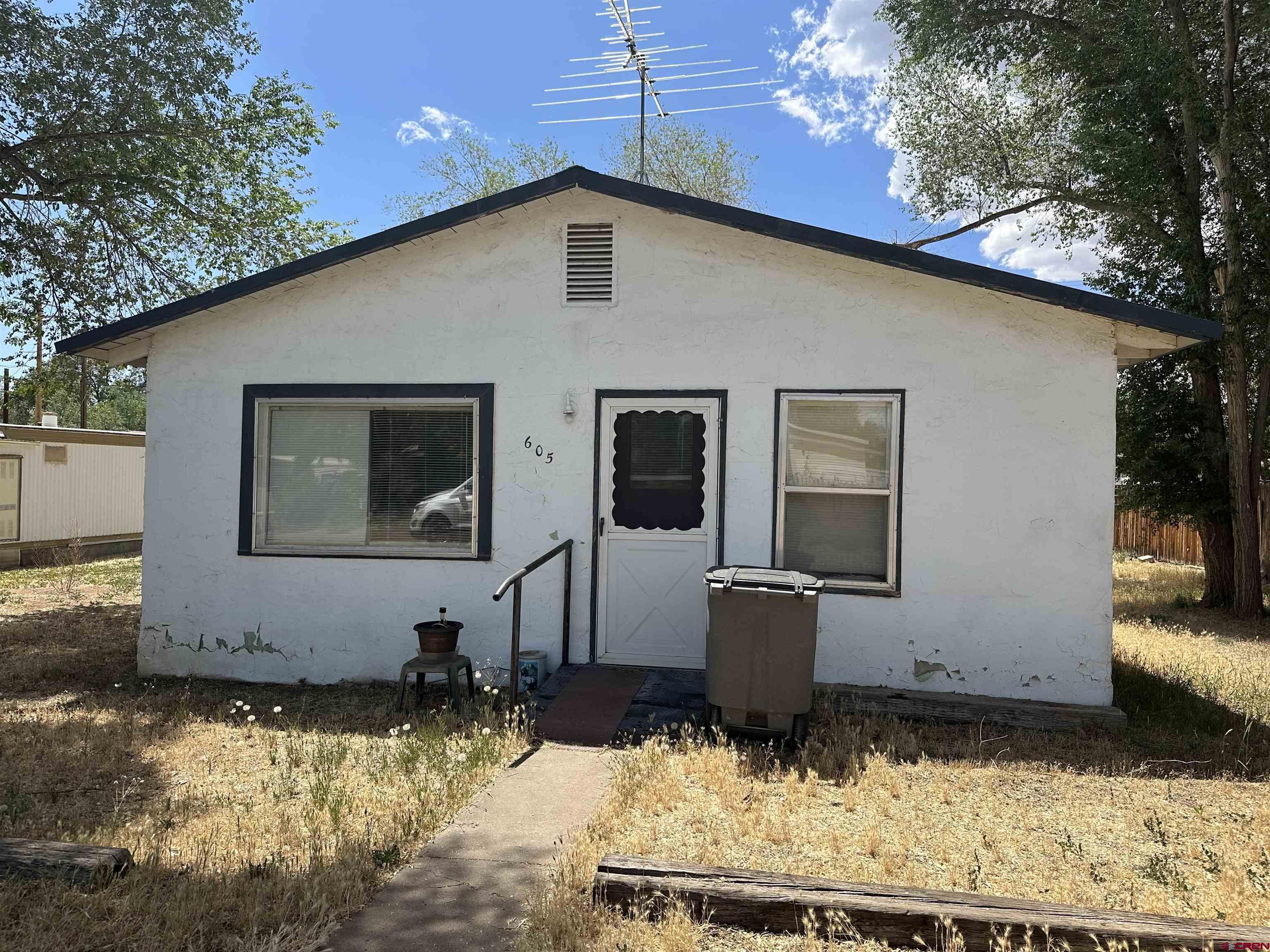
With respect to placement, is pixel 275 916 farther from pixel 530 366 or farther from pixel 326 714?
pixel 530 366

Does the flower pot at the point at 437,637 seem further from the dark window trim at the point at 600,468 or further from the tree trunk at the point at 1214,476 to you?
the tree trunk at the point at 1214,476

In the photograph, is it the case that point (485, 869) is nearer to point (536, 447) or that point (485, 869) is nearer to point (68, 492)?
point (536, 447)

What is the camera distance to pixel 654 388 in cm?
693

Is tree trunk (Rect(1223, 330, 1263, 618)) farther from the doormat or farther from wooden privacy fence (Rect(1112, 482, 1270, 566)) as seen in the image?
the doormat

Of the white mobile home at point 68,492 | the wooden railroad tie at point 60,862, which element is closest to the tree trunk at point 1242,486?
the wooden railroad tie at point 60,862

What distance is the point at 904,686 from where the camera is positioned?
6516 mm

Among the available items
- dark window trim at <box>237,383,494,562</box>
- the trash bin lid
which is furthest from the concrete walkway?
dark window trim at <box>237,383,494,562</box>

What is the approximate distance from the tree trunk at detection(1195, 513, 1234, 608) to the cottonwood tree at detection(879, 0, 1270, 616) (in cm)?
2

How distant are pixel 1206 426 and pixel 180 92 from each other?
50.3 ft

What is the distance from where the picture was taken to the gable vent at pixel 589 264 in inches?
277

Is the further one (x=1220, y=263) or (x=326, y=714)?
(x=1220, y=263)

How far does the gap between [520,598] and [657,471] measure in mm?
1576

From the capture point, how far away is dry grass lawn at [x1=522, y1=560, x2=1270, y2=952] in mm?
3547

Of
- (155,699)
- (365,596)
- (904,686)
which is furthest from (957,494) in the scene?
(155,699)
